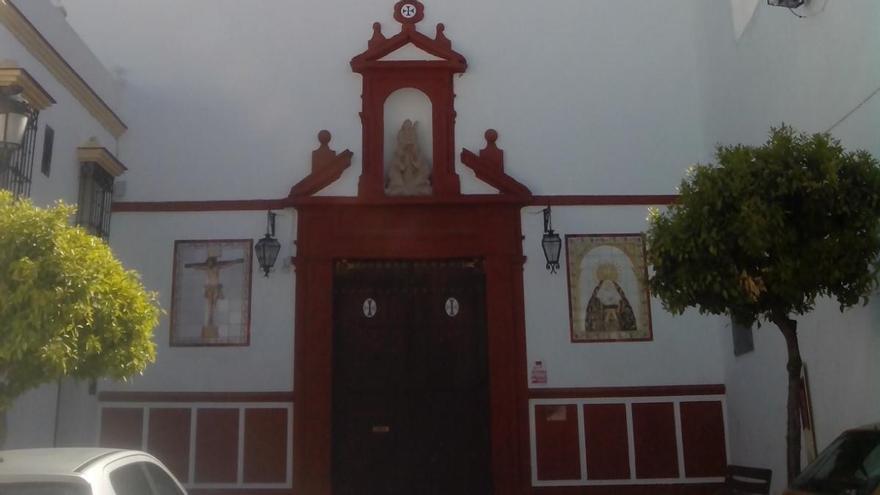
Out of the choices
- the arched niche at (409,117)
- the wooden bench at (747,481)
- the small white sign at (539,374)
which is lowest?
the wooden bench at (747,481)

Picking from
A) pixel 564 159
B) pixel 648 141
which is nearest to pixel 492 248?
pixel 564 159

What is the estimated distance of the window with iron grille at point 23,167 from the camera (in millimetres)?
8969

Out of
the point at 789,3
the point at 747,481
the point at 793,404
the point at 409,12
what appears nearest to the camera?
the point at 793,404

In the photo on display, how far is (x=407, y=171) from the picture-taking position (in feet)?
40.4

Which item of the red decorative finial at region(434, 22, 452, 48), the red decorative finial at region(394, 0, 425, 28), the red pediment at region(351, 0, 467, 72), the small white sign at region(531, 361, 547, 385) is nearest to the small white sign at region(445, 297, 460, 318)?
the small white sign at region(531, 361, 547, 385)

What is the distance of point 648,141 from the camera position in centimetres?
1279

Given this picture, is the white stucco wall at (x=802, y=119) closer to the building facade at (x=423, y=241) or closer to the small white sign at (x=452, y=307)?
the building facade at (x=423, y=241)

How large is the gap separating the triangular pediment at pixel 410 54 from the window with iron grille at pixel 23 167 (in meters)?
4.90

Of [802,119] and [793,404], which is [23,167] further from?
[802,119]

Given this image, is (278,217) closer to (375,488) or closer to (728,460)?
(375,488)

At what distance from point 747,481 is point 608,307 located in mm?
2964

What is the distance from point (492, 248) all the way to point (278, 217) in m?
2.85

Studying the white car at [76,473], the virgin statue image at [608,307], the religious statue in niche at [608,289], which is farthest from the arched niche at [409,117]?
the white car at [76,473]

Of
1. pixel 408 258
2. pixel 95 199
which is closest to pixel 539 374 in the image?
pixel 408 258
